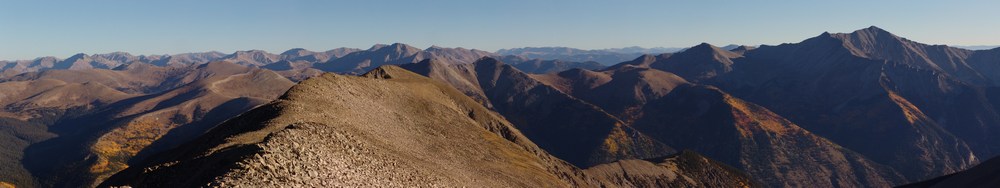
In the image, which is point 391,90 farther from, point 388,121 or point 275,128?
point 275,128

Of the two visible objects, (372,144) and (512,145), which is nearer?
(372,144)

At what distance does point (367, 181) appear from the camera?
196ft

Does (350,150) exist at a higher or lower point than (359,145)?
higher

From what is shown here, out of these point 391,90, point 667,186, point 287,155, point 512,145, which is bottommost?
point 667,186

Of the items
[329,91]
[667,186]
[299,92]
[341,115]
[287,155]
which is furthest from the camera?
[667,186]

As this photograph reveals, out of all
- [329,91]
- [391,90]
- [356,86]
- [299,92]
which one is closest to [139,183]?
[299,92]

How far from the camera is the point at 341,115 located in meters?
102

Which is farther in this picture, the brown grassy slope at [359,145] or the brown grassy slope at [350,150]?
the brown grassy slope at [359,145]

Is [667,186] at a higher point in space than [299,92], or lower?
lower

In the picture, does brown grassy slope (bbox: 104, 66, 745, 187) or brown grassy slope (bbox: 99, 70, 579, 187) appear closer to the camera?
brown grassy slope (bbox: 104, 66, 745, 187)

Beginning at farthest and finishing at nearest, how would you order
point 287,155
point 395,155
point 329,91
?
point 329,91 < point 395,155 < point 287,155

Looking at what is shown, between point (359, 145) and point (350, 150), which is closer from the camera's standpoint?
point (350, 150)

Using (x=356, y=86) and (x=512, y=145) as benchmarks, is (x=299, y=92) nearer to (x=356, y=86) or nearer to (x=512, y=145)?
(x=356, y=86)

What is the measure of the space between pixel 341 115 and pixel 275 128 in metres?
20.1
